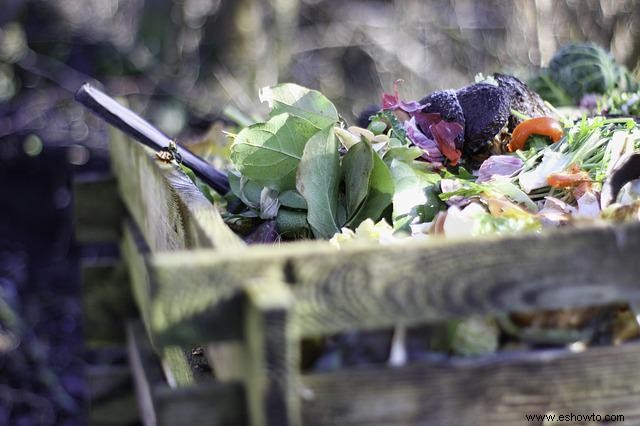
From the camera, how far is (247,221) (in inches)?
68.7

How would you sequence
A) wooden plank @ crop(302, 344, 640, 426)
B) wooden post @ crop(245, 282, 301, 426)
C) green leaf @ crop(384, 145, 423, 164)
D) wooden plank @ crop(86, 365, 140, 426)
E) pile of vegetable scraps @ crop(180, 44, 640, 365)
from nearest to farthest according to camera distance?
1. wooden post @ crop(245, 282, 301, 426)
2. wooden plank @ crop(302, 344, 640, 426)
3. pile of vegetable scraps @ crop(180, 44, 640, 365)
4. green leaf @ crop(384, 145, 423, 164)
5. wooden plank @ crop(86, 365, 140, 426)

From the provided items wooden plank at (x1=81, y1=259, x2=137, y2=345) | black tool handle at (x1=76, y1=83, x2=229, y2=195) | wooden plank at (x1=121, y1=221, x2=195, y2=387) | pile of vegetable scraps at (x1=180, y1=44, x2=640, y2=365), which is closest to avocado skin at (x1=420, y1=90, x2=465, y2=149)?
pile of vegetable scraps at (x1=180, y1=44, x2=640, y2=365)

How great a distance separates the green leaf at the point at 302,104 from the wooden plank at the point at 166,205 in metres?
0.27

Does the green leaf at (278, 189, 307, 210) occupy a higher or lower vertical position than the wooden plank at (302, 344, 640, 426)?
higher

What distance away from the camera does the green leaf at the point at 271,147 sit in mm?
1634

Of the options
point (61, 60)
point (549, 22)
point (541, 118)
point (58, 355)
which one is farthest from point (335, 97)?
point (541, 118)

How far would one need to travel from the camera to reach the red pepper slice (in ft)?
6.03

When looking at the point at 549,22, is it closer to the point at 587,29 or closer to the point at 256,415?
the point at 587,29

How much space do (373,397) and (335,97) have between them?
18.1 ft

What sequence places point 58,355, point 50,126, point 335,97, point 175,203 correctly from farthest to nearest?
point 335,97
point 50,126
point 58,355
point 175,203

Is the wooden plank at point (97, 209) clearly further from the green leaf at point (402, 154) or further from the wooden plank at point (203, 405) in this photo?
the wooden plank at point (203, 405)

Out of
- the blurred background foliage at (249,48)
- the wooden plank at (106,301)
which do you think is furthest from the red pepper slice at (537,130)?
the blurred background foliage at (249,48)

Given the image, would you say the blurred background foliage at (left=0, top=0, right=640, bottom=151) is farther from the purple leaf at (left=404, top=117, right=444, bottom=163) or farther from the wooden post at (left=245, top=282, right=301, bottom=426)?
the wooden post at (left=245, top=282, right=301, bottom=426)

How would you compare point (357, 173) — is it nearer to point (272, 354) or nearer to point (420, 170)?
point (420, 170)
